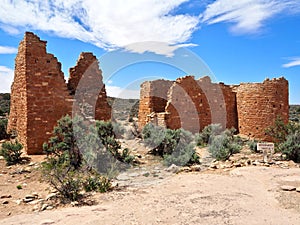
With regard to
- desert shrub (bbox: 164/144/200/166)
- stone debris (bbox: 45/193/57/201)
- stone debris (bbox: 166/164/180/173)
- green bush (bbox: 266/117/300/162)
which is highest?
green bush (bbox: 266/117/300/162)

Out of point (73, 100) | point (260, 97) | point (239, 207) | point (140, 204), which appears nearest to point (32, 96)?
point (73, 100)

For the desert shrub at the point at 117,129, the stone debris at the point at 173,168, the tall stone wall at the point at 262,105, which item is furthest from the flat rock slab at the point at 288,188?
the tall stone wall at the point at 262,105

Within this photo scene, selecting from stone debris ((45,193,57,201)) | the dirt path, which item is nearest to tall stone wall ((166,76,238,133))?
the dirt path

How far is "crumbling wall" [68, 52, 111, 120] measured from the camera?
37.5 ft

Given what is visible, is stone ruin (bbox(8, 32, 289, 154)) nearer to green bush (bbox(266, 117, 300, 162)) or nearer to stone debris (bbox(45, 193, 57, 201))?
green bush (bbox(266, 117, 300, 162))

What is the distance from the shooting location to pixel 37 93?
9.87m

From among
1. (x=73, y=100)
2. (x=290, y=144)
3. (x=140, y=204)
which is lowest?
(x=140, y=204)

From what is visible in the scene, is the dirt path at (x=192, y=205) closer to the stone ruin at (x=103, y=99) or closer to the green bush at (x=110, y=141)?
the green bush at (x=110, y=141)

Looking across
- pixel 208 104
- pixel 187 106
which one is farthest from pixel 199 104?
pixel 187 106

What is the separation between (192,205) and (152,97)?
9893mm

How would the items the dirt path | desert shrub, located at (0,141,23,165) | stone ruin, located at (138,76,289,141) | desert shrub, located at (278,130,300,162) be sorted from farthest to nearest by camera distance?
stone ruin, located at (138,76,289,141) < desert shrub, located at (278,130,300,162) < desert shrub, located at (0,141,23,165) < the dirt path

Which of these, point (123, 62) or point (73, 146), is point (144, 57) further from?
point (73, 146)

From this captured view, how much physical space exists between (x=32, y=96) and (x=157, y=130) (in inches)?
203

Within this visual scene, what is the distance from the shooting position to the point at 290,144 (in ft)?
32.1
